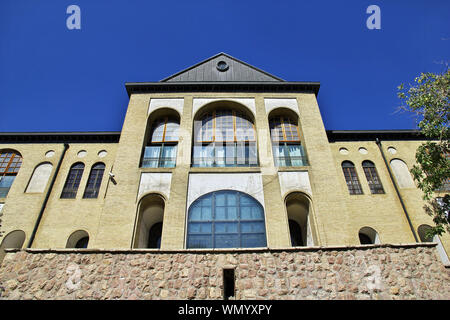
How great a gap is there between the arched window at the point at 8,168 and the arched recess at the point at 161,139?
27.2ft

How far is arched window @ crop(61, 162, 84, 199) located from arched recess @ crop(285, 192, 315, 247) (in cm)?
1161

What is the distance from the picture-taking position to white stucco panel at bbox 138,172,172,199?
12203mm

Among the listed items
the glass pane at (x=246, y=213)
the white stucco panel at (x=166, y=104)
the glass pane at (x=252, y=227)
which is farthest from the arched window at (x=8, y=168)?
the glass pane at (x=252, y=227)

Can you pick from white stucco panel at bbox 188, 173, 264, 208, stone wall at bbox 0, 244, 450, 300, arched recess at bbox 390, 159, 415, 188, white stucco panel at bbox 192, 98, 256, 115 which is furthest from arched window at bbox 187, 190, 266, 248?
arched recess at bbox 390, 159, 415, 188

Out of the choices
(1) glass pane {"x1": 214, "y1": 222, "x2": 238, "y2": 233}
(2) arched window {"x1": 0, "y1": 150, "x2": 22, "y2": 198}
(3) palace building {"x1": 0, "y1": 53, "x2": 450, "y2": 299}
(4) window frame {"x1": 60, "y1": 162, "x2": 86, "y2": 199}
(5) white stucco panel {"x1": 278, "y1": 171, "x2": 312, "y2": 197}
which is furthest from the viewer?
(2) arched window {"x1": 0, "y1": 150, "x2": 22, "y2": 198}

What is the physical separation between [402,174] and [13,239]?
21605 millimetres

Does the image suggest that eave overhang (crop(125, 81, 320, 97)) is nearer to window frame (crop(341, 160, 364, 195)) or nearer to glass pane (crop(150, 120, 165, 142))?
glass pane (crop(150, 120, 165, 142))

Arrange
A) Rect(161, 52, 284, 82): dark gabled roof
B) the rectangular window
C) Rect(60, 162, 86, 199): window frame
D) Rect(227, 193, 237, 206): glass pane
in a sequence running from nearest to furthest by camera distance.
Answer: Rect(227, 193, 237, 206): glass pane
the rectangular window
Rect(60, 162, 86, 199): window frame
Rect(161, 52, 284, 82): dark gabled roof

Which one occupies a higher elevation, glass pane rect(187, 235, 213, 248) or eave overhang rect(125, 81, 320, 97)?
eave overhang rect(125, 81, 320, 97)

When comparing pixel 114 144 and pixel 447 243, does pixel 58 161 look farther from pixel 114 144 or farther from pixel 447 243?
pixel 447 243

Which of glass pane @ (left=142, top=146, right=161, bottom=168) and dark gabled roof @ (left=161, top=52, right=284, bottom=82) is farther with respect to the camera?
dark gabled roof @ (left=161, top=52, right=284, bottom=82)

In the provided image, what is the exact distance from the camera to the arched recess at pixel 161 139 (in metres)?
13.5

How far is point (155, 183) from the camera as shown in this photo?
12.4 m
